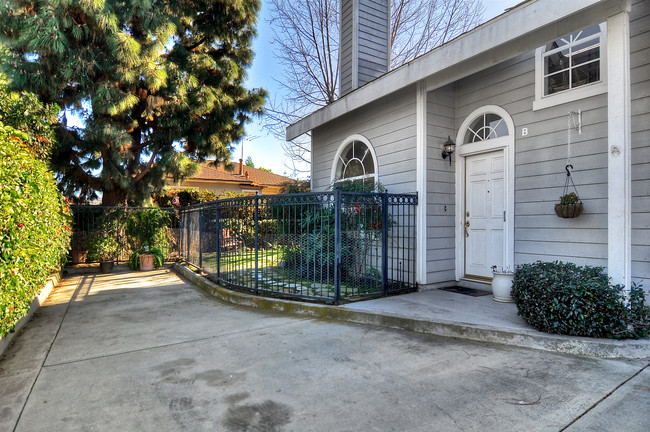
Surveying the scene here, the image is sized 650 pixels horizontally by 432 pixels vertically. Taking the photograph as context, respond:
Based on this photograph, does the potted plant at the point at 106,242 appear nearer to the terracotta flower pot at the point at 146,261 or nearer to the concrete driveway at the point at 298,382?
the terracotta flower pot at the point at 146,261

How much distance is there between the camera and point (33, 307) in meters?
4.67

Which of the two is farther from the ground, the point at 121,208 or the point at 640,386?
the point at 121,208

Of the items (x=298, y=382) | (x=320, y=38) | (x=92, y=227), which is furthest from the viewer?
(x=320, y=38)

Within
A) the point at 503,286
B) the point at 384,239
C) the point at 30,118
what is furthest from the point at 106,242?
the point at 503,286

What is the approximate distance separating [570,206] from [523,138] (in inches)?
46.8

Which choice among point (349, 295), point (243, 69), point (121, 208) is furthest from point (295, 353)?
point (243, 69)

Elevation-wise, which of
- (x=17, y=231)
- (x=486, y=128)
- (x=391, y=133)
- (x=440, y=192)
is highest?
(x=391, y=133)

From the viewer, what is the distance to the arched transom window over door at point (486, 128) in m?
5.04

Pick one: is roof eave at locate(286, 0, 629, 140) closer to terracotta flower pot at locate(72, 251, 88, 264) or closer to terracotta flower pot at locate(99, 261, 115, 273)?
terracotta flower pot at locate(99, 261, 115, 273)

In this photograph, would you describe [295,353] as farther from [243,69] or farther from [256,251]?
[243,69]

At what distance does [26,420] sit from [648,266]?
552 centimetres

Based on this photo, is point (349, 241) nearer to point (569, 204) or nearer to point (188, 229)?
point (569, 204)

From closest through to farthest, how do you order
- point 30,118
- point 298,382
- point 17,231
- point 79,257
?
point 298,382, point 17,231, point 30,118, point 79,257

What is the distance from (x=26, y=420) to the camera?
211 centimetres
